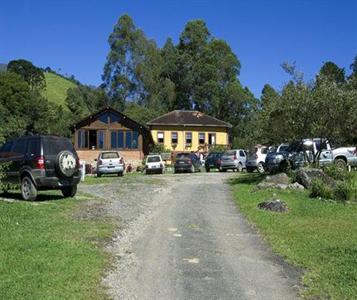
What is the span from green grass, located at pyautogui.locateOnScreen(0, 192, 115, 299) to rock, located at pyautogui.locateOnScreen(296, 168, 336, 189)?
9.65 meters

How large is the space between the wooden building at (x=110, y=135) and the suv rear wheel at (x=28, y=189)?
40358 millimetres

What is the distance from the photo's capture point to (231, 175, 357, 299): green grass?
8109 mm

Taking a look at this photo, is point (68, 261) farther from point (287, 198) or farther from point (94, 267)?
point (287, 198)

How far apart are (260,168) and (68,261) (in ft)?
91.3

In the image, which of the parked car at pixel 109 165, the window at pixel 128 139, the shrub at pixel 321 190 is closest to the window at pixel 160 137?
the window at pixel 128 139

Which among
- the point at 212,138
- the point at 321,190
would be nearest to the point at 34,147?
the point at 321,190

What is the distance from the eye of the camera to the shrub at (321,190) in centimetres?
1873

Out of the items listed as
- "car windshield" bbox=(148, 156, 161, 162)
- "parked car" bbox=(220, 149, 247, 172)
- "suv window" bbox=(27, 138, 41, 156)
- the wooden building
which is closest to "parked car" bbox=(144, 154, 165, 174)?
"car windshield" bbox=(148, 156, 161, 162)

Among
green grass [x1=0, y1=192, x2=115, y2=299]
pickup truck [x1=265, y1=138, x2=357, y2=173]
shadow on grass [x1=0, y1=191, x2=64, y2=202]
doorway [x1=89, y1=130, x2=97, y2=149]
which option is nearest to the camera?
green grass [x1=0, y1=192, x2=115, y2=299]

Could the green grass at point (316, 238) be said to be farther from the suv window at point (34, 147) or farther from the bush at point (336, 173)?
the suv window at point (34, 147)

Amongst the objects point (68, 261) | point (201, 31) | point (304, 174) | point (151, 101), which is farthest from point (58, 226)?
point (201, 31)

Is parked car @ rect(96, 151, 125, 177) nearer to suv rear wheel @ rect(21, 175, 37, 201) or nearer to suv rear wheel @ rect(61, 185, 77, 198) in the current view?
suv rear wheel @ rect(61, 185, 77, 198)

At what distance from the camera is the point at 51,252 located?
933cm

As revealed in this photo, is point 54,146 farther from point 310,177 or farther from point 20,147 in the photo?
point 310,177
